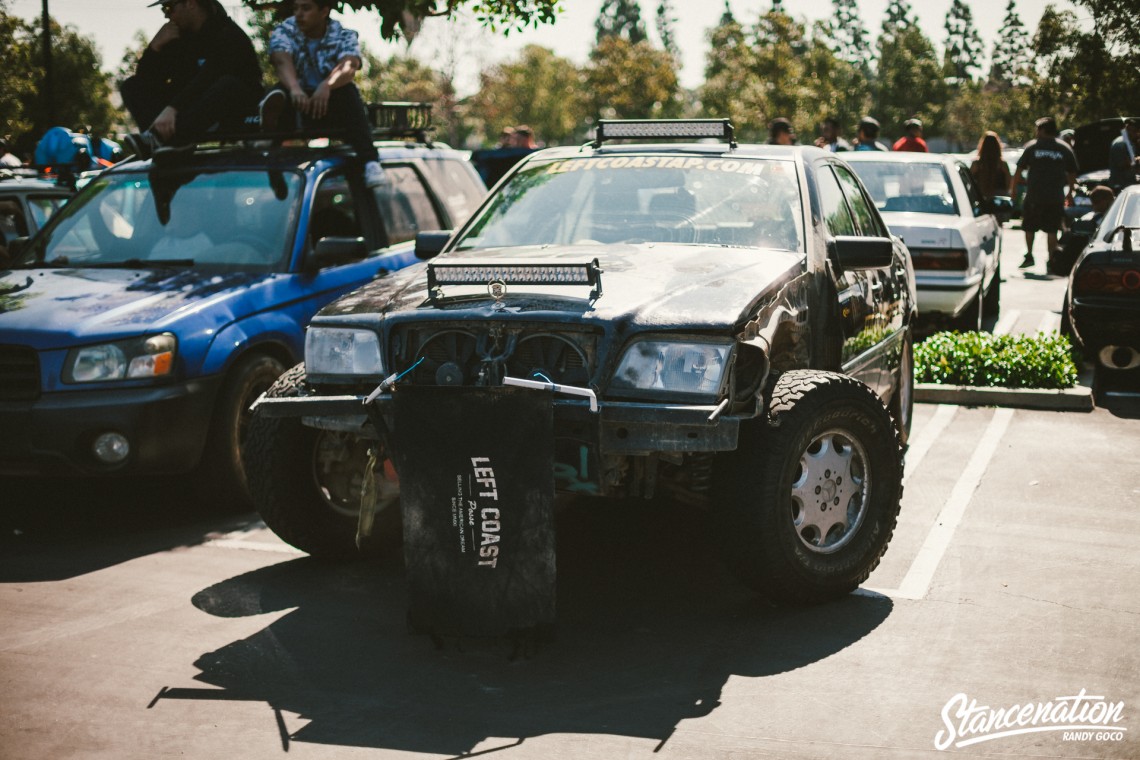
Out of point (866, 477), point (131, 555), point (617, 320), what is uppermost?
point (617, 320)

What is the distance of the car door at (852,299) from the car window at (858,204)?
0.09m

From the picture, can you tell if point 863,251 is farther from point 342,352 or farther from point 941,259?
point 941,259

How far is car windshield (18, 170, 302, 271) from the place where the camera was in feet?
22.7

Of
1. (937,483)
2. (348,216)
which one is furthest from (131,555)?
(937,483)

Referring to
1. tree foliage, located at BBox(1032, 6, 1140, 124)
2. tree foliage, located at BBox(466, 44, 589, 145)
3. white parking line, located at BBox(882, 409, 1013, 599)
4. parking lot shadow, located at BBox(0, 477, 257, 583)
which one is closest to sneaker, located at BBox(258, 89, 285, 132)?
parking lot shadow, located at BBox(0, 477, 257, 583)

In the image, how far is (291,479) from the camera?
518 cm

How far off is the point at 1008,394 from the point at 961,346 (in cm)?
63

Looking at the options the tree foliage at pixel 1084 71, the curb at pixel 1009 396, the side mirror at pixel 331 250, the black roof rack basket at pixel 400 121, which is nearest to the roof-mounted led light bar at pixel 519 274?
the side mirror at pixel 331 250

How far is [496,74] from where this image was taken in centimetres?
7881

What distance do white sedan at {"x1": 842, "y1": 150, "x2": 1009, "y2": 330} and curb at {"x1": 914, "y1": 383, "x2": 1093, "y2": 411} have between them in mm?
1800

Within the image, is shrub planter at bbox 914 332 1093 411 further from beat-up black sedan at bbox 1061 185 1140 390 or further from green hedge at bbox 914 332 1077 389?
beat-up black sedan at bbox 1061 185 1140 390

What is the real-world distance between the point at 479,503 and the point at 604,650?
0.79 metres

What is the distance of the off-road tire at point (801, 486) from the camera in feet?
14.5

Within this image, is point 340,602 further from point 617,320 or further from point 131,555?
point 617,320
